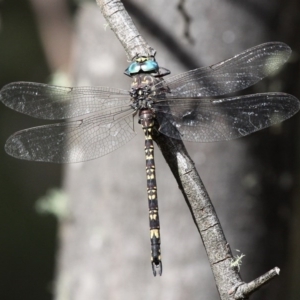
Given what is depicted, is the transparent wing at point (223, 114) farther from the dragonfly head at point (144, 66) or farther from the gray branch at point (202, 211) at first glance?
the gray branch at point (202, 211)

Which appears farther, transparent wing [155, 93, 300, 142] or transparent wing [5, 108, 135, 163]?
transparent wing [5, 108, 135, 163]

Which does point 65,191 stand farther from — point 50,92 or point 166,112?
point 166,112

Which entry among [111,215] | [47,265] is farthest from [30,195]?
[111,215]

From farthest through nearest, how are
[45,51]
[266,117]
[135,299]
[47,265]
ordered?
[47,265], [45,51], [135,299], [266,117]

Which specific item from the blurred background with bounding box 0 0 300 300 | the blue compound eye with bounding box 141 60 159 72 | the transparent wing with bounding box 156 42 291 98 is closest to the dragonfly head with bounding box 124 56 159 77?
the blue compound eye with bounding box 141 60 159 72

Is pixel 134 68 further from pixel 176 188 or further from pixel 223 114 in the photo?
pixel 176 188

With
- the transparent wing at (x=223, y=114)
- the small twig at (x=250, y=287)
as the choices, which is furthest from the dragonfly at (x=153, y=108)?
the small twig at (x=250, y=287)

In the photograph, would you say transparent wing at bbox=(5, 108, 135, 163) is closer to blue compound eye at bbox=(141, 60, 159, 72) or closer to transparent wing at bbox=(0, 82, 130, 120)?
transparent wing at bbox=(0, 82, 130, 120)
